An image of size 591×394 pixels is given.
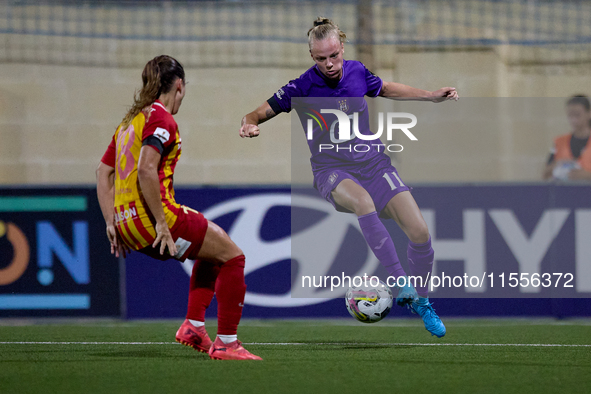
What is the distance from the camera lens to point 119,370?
3.92m

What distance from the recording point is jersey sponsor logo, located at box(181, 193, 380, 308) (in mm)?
6473

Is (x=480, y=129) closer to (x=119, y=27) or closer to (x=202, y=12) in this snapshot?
(x=202, y=12)

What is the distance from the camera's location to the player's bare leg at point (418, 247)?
4945 millimetres

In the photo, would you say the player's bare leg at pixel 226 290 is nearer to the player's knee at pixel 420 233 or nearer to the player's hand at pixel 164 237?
the player's hand at pixel 164 237

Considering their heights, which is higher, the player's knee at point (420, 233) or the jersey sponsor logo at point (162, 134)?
the jersey sponsor logo at point (162, 134)

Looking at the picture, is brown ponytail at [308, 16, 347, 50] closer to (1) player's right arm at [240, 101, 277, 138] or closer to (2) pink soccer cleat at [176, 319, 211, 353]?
(1) player's right arm at [240, 101, 277, 138]

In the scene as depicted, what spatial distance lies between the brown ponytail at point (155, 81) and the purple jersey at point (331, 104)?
30.6 inches

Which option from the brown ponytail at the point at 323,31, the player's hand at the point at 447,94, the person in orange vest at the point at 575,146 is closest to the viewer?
the brown ponytail at the point at 323,31

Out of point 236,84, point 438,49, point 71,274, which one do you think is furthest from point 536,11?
point 71,274

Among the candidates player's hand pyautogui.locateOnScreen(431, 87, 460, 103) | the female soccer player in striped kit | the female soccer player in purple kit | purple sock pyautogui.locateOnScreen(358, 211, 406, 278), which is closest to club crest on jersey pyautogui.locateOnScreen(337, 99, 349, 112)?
the female soccer player in purple kit

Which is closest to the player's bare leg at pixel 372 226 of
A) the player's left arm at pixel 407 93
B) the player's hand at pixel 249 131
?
the player's left arm at pixel 407 93

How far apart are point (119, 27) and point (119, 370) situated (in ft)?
17.1

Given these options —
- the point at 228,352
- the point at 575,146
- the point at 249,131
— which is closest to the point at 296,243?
the point at 249,131

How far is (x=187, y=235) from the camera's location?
4125mm
